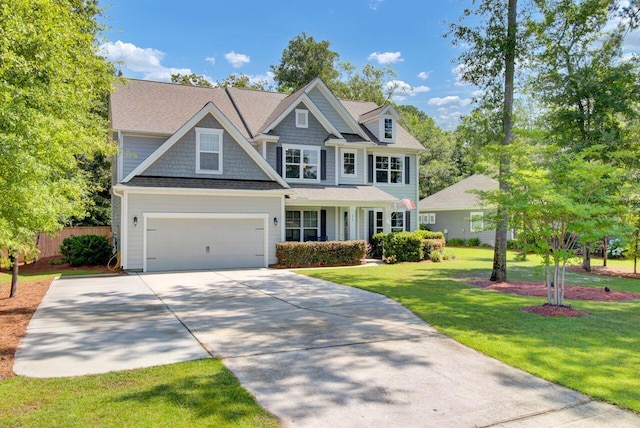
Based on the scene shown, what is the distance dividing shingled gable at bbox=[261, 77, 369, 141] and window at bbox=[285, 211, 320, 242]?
159 inches

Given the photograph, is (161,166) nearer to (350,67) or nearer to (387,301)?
(387,301)

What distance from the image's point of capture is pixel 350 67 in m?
43.1

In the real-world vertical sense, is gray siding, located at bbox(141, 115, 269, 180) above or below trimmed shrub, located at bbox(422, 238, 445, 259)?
above

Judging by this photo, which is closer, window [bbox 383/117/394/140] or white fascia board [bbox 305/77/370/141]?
white fascia board [bbox 305/77/370/141]

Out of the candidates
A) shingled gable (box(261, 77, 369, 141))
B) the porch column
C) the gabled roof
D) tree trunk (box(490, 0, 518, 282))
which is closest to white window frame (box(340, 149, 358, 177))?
shingled gable (box(261, 77, 369, 141))

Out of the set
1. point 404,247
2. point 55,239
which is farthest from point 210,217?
point 55,239

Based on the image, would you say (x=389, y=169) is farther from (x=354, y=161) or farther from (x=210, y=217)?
(x=210, y=217)

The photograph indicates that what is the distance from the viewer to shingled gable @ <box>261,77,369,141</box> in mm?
20500

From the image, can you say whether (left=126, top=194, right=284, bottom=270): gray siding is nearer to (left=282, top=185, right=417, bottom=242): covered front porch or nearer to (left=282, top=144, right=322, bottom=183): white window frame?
(left=282, top=185, right=417, bottom=242): covered front porch

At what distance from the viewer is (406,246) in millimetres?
20109

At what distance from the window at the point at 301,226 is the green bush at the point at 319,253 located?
2.78 m

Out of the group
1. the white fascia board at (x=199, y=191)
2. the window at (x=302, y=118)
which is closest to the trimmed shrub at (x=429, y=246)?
the white fascia board at (x=199, y=191)

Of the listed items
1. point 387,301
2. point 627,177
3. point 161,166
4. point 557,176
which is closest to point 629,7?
point 627,177

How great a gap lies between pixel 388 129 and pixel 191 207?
39.6 ft
